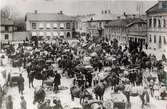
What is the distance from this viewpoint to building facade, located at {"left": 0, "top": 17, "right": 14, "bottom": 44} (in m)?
2.23

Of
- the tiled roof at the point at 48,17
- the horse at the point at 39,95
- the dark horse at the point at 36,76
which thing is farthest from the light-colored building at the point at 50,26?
the horse at the point at 39,95

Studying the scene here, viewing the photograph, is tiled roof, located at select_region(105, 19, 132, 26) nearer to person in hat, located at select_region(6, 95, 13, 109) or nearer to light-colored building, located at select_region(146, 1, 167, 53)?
light-colored building, located at select_region(146, 1, 167, 53)

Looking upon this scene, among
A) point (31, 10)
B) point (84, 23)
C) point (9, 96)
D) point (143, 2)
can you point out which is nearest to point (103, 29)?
point (84, 23)

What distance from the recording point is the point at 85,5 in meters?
2.32

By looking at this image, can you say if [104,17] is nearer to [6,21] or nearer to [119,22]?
[119,22]

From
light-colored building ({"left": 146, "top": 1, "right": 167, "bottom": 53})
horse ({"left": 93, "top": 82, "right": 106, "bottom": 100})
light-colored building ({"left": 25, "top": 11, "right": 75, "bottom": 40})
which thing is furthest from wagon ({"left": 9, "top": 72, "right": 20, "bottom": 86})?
light-colored building ({"left": 146, "top": 1, "right": 167, "bottom": 53})

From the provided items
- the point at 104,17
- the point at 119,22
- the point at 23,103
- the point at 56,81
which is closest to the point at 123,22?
the point at 119,22

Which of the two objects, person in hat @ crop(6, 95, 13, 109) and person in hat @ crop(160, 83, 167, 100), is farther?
person in hat @ crop(160, 83, 167, 100)

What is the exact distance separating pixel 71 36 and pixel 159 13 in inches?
22.6

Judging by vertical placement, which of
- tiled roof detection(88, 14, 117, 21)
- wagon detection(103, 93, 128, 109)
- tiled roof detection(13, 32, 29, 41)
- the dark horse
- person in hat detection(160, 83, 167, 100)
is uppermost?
tiled roof detection(88, 14, 117, 21)

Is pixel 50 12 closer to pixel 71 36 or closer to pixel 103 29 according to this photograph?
pixel 71 36

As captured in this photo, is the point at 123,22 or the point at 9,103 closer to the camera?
the point at 9,103

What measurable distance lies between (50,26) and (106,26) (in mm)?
359

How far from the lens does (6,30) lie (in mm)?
2248
